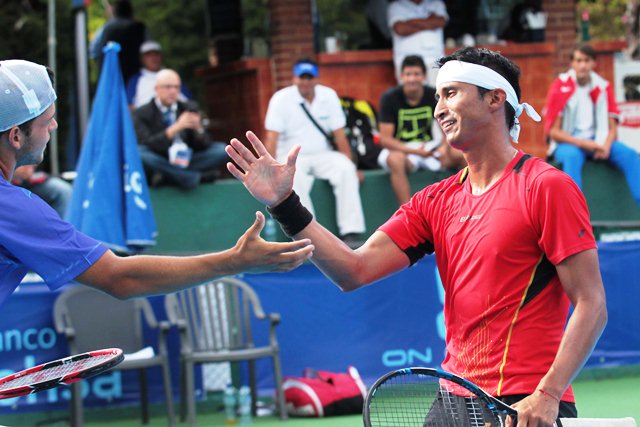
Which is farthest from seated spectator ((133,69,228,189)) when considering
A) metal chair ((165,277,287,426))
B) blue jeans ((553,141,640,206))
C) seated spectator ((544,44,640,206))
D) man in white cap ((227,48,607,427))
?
man in white cap ((227,48,607,427))

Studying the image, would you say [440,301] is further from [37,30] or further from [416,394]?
[37,30]

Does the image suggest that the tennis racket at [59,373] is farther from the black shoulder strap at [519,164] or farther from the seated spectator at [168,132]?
the seated spectator at [168,132]

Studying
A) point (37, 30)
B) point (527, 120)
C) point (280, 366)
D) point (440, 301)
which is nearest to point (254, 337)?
point (280, 366)

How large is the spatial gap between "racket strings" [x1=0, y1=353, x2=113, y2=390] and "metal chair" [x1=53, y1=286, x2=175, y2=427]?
5.43m

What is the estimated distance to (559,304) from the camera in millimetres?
4082

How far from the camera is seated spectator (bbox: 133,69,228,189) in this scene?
35.3 feet

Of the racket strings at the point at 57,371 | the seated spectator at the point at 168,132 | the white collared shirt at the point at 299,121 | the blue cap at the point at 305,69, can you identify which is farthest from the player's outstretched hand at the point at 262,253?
the blue cap at the point at 305,69

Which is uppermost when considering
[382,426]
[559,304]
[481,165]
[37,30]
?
[37,30]

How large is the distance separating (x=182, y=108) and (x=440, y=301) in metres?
2.98

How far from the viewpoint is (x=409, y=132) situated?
37.7 feet

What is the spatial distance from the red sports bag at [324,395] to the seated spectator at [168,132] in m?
2.49

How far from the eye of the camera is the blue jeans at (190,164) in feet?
35.8

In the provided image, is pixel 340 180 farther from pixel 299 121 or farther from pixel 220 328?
pixel 220 328

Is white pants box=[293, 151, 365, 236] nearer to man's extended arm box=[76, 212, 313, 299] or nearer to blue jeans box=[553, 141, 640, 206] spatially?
blue jeans box=[553, 141, 640, 206]
